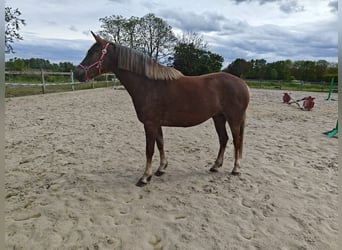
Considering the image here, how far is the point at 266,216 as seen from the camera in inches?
88.7

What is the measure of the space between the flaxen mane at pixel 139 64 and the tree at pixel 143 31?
2144 cm

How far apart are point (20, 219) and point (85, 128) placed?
3.41m

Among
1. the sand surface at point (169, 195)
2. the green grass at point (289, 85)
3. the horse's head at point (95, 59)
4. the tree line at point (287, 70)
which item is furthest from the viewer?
the tree line at point (287, 70)

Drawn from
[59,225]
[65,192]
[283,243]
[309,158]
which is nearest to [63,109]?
[65,192]

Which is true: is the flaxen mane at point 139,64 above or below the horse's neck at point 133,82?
above

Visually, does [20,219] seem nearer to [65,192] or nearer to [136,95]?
[65,192]

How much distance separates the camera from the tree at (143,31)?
23.5m

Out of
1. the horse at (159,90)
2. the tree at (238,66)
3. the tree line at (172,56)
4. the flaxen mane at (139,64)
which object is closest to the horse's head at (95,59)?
the horse at (159,90)

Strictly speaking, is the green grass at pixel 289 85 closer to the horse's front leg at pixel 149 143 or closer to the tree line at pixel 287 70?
the tree line at pixel 287 70

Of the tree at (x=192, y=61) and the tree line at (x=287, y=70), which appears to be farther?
the tree line at (x=287, y=70)

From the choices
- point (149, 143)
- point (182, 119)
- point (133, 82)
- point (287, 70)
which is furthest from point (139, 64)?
point (287, 70)

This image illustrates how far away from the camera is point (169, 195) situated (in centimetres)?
265

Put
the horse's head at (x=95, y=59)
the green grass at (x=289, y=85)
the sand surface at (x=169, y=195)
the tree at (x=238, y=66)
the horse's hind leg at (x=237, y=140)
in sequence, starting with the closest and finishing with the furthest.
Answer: the sand surface at (x=169, y=195) < the horse's head at (x=95, y=59) < the horse's hind leg at (x=237, y=140) < the tree at (x=238, y=66) < the green grass at (x=289, y=85)

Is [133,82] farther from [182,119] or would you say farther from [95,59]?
[182,119]
